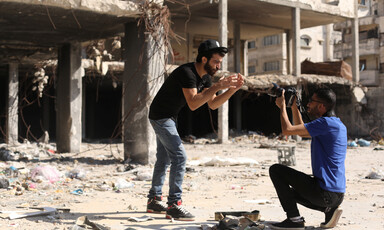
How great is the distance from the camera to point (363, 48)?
36594mm

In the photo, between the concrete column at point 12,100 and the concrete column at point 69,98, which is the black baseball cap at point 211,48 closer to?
the concrete column at point 69,98

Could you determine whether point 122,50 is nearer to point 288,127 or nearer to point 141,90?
point 141,90

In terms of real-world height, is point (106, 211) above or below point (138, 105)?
below

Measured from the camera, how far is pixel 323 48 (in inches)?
1533

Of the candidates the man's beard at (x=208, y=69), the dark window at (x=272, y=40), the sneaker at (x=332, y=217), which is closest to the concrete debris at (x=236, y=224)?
the sneaker at (x=332, y=217)

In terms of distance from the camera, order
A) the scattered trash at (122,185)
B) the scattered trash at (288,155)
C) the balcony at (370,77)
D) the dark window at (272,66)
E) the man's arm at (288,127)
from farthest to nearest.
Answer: the dark window at (272,66)
the balcony at (370,77)
the scattered trash at (288,155)
the scattered trash at (122,185)
the man's arm at (288,127)

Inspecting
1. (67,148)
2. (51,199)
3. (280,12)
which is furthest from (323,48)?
(51,199)

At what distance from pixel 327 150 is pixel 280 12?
56.4 ft

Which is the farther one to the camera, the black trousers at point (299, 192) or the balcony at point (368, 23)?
the balcony at point (368, 23)

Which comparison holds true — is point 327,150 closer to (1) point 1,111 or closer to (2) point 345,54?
(1) point 1,111

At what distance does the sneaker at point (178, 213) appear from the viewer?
4355 mm

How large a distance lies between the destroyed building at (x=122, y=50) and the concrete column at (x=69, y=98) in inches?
1.0

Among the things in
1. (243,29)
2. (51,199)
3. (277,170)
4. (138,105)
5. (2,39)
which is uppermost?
(243,29)

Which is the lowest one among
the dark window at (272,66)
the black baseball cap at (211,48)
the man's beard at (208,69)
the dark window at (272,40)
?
the man's beard at (208,69)
